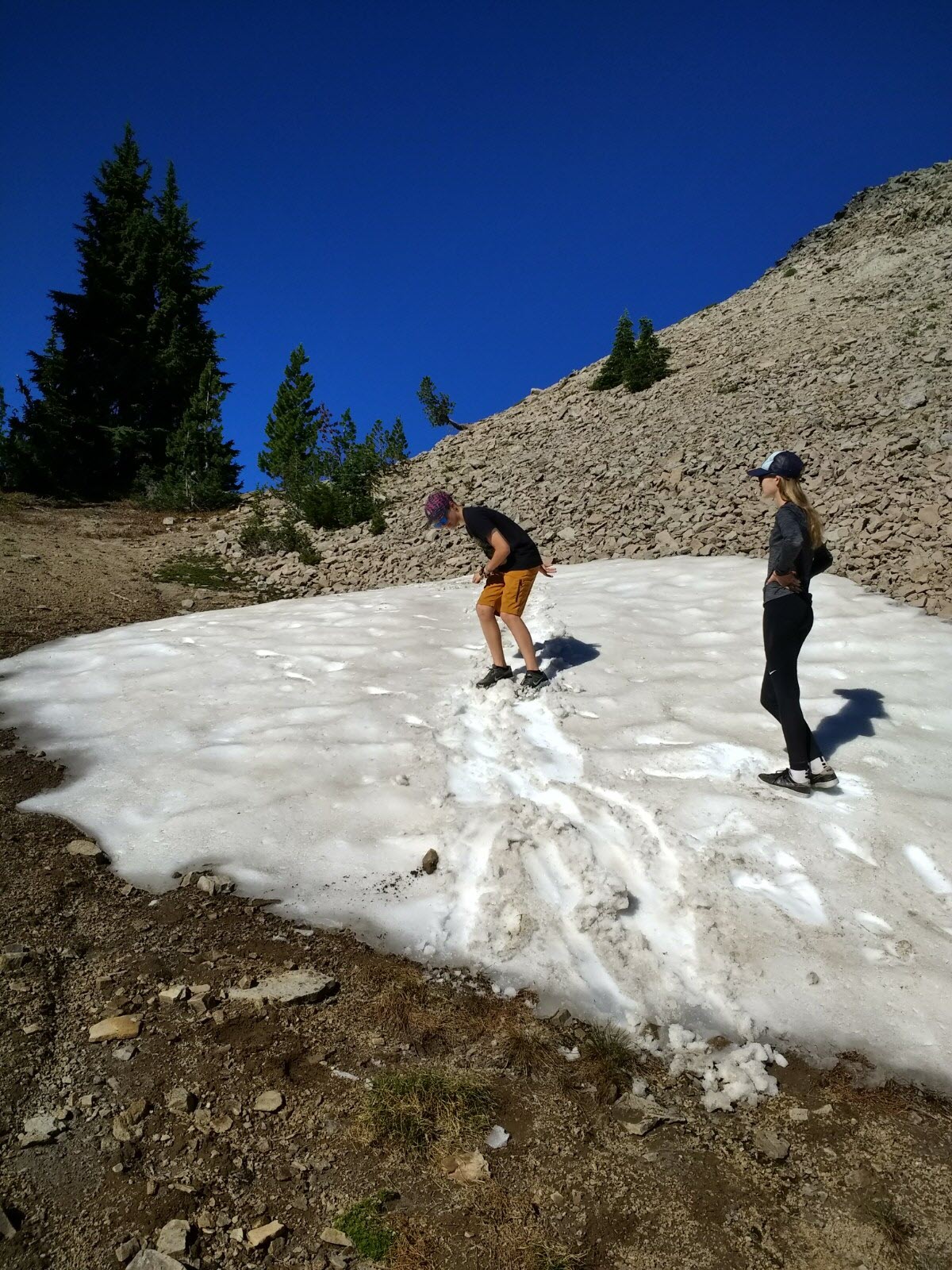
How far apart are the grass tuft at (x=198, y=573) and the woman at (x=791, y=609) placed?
11146 mm

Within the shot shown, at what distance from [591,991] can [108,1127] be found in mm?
2165

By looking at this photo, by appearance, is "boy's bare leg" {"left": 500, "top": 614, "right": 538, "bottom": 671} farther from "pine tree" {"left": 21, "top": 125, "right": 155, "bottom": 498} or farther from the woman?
"pine tree" {"left": 21, "top": 125, "right": 155, "bottom": 498}

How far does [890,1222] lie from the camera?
2.51 meters

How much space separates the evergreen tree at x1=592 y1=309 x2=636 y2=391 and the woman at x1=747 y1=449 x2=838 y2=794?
24.0 meters

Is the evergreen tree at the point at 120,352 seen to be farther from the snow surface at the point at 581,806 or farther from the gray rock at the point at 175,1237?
the gray rock at the point at 175,1237

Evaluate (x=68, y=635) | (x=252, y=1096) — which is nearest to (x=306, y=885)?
(x=252, y=1096)

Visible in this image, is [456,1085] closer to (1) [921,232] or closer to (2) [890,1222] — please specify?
(2) [890,1222]

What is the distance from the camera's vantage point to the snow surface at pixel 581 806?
3.78 metres

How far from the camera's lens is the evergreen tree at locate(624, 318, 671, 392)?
86.7 feet

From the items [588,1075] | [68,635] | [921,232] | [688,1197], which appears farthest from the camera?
[921,232]

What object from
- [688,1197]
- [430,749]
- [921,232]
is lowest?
[688,1197]

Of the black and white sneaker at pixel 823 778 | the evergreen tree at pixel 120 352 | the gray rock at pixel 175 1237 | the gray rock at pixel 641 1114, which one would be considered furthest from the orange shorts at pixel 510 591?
the evergreen tree at pixel 120 352

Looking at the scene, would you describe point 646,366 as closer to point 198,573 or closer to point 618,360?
point 618,360

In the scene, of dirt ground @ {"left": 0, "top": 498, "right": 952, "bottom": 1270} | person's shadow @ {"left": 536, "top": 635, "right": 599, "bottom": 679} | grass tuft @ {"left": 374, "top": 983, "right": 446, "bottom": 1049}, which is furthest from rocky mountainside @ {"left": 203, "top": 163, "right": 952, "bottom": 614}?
grass tuft @ {"left": 374, "top": 983, "right": 446, "bottom": 1049}
